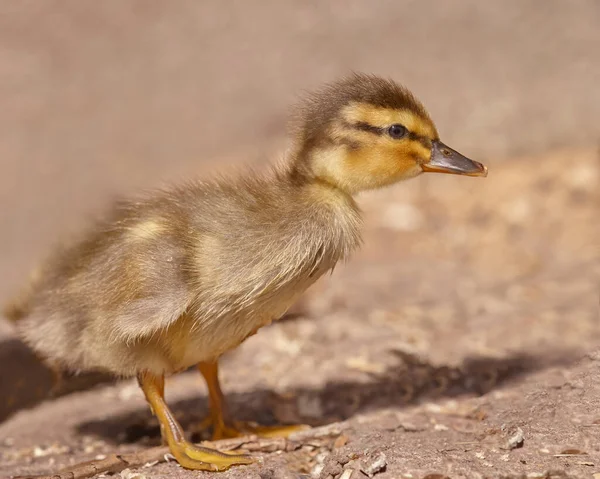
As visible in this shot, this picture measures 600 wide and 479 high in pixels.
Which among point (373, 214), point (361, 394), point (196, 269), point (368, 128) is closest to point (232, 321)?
point (196, 269)

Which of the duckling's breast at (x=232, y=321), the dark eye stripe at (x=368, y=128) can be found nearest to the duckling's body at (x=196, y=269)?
the duckling's breast at (x=232, y=321)

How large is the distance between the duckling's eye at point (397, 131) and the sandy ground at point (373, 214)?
89cm

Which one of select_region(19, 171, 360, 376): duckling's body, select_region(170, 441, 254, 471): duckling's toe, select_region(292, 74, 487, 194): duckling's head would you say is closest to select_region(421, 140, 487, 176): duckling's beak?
select_region(292, 74, 487, 194): duckling's head

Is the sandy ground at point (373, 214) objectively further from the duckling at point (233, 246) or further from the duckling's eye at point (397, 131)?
the duckling's eye at point (397, 131)

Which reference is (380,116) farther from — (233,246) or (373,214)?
(373,214)

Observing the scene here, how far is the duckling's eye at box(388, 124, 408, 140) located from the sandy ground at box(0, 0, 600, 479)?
0.89 m

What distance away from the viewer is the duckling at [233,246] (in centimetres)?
244

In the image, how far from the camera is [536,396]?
8.92ft

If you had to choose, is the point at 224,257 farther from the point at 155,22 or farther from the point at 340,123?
the point at 155,22

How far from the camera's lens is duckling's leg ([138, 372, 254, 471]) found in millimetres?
2512

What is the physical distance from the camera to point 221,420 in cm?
296

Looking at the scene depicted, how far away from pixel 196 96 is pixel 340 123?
14.1 feet

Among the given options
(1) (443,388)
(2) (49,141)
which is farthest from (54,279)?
(2) (49,141)

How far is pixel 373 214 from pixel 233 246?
3.12 m
